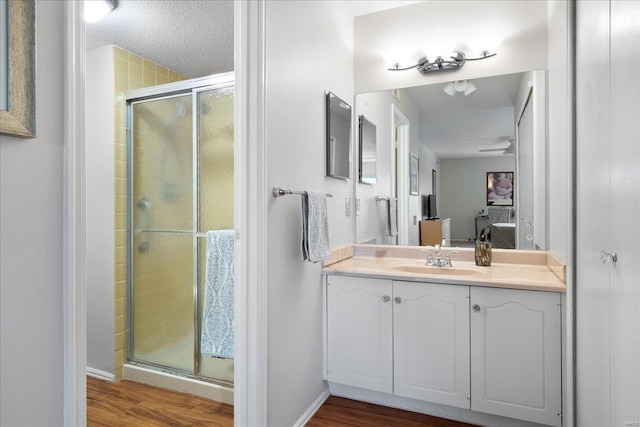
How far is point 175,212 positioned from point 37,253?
183 centimetres

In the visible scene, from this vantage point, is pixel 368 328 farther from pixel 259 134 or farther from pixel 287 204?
pixel 259 134

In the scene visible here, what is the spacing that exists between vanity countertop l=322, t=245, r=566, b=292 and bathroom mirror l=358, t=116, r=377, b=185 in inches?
19.9

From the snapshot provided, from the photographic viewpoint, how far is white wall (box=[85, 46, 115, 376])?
2.51 meters

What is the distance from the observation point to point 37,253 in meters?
0.74

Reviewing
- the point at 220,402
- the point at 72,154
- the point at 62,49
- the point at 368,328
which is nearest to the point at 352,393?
the point at 368,328

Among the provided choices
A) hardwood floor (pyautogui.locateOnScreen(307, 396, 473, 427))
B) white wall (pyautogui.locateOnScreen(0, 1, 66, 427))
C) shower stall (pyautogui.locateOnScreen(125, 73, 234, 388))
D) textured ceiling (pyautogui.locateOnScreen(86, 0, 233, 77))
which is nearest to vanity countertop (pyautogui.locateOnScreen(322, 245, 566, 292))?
hardwood floor (pyautogui.locateOnScreen(307, 396, 473, 427))

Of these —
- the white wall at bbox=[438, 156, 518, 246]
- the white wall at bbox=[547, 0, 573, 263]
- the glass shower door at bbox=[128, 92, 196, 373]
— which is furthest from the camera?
the glass shower door at bbox=[128, 92, 196, 373]

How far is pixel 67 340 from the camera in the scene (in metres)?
0.78

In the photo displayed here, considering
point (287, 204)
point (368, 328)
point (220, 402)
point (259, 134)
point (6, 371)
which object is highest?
point (259, 134)

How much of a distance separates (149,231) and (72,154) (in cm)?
193

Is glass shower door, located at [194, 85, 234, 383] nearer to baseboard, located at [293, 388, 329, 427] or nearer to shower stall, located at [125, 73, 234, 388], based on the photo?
shower stall, located at [125, 73, 234, 388]

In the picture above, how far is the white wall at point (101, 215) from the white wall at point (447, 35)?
5.96 ft

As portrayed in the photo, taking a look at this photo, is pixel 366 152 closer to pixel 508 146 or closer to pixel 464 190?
pixel 464 190

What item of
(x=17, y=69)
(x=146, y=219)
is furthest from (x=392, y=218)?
(x=17, y=69)
